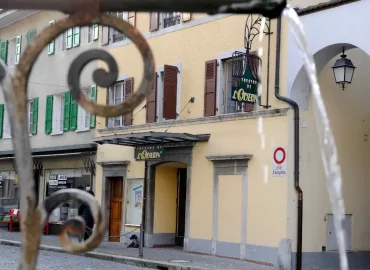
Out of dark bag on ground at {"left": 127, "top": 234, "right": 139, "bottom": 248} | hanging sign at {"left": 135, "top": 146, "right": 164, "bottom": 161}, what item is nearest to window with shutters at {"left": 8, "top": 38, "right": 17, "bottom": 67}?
hanging sign at {"left": 135, "top": 146, "right": 164, "bottom": 161}

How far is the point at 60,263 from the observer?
15906 millimetres

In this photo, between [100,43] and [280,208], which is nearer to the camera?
[280,208]

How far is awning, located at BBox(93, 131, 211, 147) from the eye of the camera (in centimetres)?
1828

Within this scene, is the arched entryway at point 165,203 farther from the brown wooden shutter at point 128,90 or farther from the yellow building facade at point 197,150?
the brown wooden shutter at point 128,90

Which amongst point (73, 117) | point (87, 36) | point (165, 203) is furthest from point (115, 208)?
point (87, 36)

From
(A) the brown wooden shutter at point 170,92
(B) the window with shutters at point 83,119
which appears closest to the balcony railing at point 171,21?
(A) the brown wooden shutter at point 170,92

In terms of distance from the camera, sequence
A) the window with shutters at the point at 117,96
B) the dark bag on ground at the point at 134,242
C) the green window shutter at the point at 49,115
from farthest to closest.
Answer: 1. the green window shutter at the point at 49,115
2. the window with shutters at the point at 117,96
3. the dark bag on ground at the point at 134,242

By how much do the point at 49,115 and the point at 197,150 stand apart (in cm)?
891

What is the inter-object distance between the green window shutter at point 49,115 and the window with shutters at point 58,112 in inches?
4.6

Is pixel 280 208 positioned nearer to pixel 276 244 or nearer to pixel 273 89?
pixel 276 244

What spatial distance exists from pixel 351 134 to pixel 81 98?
51.8 feet

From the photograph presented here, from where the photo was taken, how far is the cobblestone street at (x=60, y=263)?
49.5 feet

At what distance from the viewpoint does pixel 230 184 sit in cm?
1802

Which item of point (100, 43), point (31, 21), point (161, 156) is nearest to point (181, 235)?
point (161, 156)
